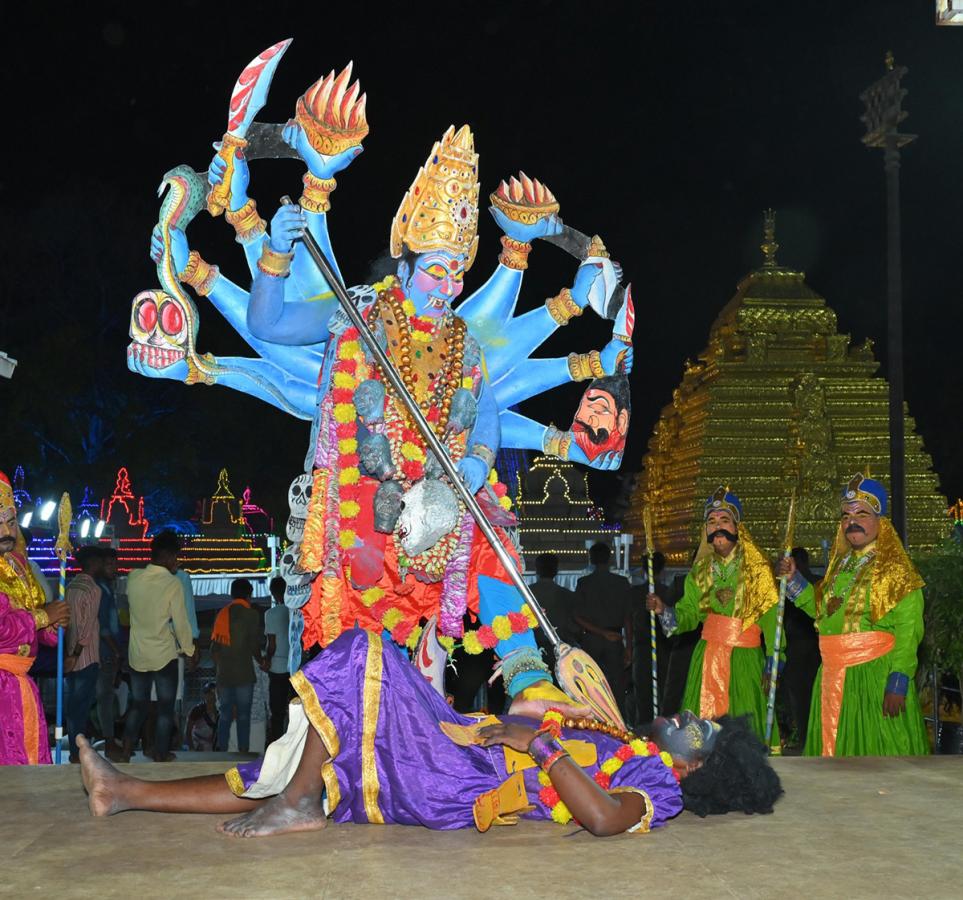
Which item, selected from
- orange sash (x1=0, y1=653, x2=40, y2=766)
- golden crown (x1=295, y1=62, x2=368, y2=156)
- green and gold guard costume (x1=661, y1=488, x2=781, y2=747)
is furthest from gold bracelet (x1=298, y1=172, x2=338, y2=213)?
green and gold guard costume (x1=661, y1=488, x2=781, y2=747)

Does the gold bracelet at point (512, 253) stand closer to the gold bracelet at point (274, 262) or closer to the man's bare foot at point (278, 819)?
the gold bracelet at point (274, 262)

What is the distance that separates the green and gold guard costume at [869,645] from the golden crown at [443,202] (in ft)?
7.95

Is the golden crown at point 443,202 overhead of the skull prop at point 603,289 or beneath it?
overhead

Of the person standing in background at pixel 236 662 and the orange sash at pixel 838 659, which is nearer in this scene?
the orange sash at pixel 838 659

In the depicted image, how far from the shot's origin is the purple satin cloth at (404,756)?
3.55m

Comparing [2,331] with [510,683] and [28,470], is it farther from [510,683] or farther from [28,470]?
[510,683]

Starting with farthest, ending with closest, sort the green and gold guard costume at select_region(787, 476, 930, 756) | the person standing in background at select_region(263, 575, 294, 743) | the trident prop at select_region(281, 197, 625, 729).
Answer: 1. the person standing in background at select_region(263, 575, 294, 743)
2. the green and gold guard costume at select_region(787, 476, 930, 756)
3. the trident prop at select_region(281, 197, 625, 729)

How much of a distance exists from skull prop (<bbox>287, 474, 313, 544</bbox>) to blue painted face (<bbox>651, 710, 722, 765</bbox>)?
176 centimetres

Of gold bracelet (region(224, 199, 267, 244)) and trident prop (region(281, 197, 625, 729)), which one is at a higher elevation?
gold bracelet (region(224, 199, 267, 244))

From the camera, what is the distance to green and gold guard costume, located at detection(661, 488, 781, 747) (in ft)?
21.7

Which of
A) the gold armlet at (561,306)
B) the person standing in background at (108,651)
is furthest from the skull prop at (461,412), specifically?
the person standing in background at (108,651)

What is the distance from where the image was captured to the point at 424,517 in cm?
446

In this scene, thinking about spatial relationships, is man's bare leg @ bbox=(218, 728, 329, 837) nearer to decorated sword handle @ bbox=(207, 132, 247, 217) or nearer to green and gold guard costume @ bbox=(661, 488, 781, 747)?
decorated sword handle @ bbox=(207, 132, 247, 217)

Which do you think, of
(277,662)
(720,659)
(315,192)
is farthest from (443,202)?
(277,662)
